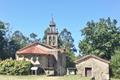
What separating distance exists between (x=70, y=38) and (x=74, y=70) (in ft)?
233

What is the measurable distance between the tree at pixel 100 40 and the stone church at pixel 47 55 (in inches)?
328

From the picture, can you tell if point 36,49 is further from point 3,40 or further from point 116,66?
point 3,40

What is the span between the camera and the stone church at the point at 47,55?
58844mm

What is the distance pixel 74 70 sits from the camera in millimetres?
64875

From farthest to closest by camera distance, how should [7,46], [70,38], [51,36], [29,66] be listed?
[70,38], [7,46], [51,36], [29,66]

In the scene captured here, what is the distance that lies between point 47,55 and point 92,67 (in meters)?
9.50

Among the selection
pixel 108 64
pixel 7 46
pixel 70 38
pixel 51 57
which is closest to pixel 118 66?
pixel 108 64

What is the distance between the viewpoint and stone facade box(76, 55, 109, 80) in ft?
211

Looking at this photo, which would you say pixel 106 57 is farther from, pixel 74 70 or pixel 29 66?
pixel 29 66

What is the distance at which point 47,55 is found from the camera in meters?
60.9

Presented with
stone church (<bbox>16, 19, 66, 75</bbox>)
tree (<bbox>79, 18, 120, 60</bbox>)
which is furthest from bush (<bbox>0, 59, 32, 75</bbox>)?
tree (<bbox>79, 18, 120, 60</bbox>)

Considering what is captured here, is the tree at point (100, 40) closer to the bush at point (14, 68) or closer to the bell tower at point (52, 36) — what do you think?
the bell tower at point (52, 36)

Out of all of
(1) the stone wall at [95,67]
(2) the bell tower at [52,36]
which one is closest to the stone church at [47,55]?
(2) the bell tower at [52,36]

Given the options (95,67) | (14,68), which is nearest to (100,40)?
(95,67)
